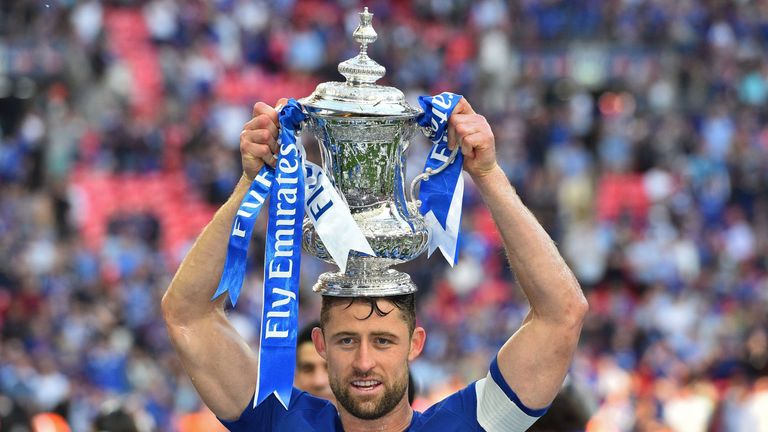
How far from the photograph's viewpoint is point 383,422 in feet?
15.9

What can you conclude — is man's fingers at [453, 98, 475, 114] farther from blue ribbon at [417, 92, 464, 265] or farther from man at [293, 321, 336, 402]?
man at [293, 321, 336, 402]

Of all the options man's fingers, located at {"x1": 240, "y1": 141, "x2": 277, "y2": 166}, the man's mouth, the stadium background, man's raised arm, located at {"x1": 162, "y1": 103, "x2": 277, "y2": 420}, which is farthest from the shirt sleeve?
the stadium background

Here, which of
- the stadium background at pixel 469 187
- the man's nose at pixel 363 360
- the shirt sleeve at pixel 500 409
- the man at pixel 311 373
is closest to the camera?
the man's nose at pixel 363 360

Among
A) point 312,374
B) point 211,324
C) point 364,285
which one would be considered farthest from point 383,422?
point 312,374

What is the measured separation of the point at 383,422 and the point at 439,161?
69 cm

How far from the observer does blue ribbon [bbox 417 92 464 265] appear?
4703mm

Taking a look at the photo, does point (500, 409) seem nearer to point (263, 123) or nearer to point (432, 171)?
point (432, 171)

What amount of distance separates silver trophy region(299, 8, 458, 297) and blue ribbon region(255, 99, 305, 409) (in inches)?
3.3

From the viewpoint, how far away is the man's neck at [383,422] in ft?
15.9

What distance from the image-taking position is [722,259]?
1833 centimetres

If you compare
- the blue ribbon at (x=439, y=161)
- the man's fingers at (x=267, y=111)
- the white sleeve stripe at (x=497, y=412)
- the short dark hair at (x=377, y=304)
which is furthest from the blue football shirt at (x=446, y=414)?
the man's fingers at (x=267, y=111)

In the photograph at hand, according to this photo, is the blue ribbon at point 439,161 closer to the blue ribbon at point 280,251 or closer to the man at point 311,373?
the blue ribbon at point 280,251

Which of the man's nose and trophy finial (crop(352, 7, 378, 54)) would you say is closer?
the man's nose

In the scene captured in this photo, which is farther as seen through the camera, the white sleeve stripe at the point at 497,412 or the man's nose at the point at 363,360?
the white sleeve stripe at the point at 497,412
